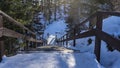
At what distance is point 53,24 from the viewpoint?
71312 mm

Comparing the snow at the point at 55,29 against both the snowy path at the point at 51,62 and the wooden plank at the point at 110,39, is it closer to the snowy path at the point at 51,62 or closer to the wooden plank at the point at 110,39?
the snowy path at the point at 51,62

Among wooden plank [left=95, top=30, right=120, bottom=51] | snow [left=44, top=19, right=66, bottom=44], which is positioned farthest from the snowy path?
snow [left=44, top=19, right=66, bottom=44]

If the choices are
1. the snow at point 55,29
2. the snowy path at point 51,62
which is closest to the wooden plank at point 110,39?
the snowy path at point 51,62

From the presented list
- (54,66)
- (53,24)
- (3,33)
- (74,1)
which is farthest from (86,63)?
(53,24)

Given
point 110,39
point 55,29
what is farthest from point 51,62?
point 55,29

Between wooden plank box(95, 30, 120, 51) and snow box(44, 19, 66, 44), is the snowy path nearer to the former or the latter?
wooden plank box(95, 30, 120, 51)

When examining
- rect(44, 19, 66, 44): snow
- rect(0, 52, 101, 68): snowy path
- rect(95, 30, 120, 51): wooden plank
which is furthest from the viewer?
rect(44, 19, 66, 44): snow

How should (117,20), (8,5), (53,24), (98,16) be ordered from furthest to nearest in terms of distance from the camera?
(53,24) → (8,5) → (117,20) → (98,16)

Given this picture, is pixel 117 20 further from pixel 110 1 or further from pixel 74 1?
pixel 74 1

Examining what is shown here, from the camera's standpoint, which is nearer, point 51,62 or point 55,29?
point 51,62

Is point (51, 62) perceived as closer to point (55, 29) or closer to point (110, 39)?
point (110, 39)

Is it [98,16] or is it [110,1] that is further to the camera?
[110,1]

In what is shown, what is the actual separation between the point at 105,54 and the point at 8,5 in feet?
28.8

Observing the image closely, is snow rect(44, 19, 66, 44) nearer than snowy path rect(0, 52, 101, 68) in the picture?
No
